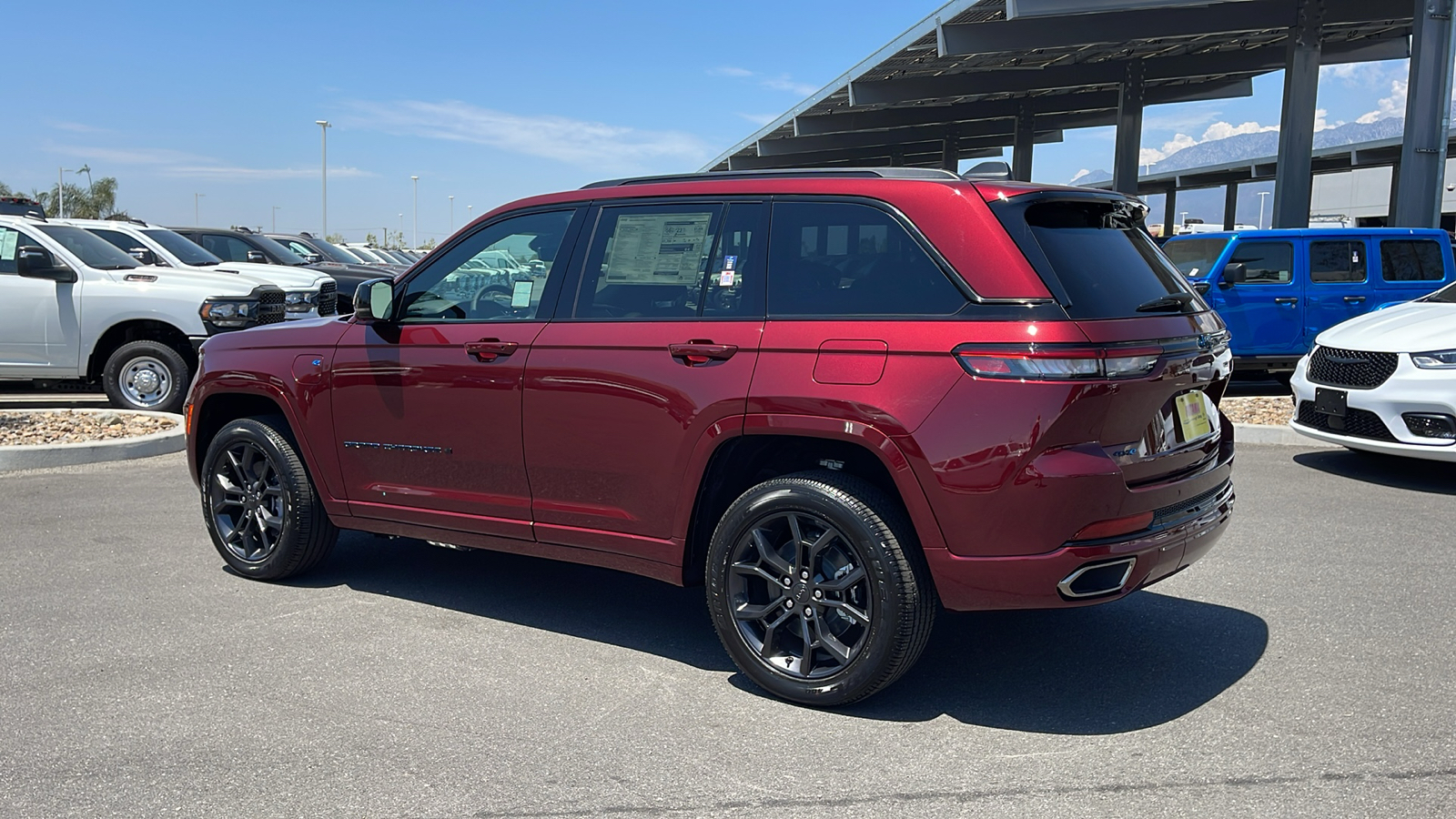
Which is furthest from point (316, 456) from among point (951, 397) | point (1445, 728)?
point (1445, 728)

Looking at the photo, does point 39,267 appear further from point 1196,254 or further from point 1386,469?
point 1196,254

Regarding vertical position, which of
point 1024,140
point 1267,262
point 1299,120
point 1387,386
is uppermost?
point 1024,140

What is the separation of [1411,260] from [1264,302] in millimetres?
1946

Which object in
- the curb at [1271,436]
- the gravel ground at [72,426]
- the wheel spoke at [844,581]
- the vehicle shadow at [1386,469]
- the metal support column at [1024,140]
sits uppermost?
the metal support column at [1024,140]

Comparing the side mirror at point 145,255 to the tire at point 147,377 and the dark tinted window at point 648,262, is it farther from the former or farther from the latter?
the dark tinted window at point 648,262

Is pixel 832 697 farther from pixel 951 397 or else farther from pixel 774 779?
pixel 951 397

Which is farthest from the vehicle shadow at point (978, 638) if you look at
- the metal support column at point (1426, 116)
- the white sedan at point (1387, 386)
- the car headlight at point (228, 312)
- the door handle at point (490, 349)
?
the metal support column at point (1426, 116)

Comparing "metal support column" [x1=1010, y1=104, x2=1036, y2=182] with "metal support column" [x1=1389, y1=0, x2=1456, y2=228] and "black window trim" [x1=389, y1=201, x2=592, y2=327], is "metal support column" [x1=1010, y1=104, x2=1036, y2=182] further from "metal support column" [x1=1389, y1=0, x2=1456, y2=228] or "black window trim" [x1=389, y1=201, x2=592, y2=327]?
"black window trim" [x1=389, y1=201, x2=592, y2=327]

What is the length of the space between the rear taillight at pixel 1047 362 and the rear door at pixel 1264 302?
10274mm

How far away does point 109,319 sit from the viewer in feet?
35.9

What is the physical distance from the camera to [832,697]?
3996mm

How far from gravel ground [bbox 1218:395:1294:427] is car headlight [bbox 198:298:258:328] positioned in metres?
8.89

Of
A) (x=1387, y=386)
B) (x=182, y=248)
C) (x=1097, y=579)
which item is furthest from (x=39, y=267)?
(x=1387, y=386)

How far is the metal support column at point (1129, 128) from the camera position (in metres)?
30.3
